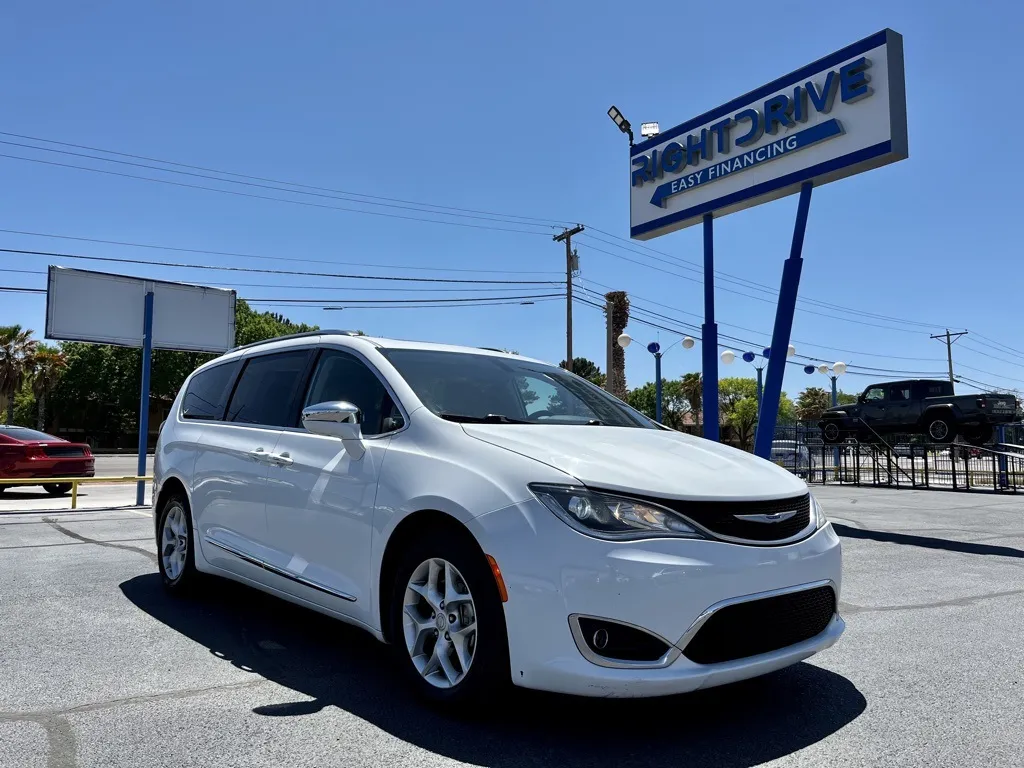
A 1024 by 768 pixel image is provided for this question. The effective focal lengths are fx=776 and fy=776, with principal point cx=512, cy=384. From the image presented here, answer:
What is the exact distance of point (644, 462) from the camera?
336 cm

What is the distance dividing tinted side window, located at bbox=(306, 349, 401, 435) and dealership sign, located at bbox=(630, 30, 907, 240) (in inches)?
431

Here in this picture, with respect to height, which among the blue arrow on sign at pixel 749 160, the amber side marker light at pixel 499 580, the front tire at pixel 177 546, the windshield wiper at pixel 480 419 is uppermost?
the blue arrow on sign at pixel 749 160

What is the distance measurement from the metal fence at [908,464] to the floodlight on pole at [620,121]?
10663 millimetres

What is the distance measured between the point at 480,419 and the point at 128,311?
46.8ft

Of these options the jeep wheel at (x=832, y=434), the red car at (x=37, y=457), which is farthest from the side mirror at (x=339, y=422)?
the jeep wheel at (x=832, y=434)

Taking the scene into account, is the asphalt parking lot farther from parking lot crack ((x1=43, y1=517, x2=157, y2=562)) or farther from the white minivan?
parking lot crack ((x1=43, y1=517, x2=157, y2=562))

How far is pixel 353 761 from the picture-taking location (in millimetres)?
2869

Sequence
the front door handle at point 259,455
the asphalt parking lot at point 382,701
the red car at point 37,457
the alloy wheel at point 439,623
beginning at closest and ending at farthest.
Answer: the asphalt parking lot at point 382,701 < the alloy wheel at point 439,623 < the front door handle at point 259,455 < the red car at point 37,457

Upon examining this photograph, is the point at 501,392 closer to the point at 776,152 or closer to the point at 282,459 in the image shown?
the point at 282,459

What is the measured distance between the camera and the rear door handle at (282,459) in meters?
4.35

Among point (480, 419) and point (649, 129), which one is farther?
point (649, 129)

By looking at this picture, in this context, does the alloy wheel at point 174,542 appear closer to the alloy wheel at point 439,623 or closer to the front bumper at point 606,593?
the alloy wheel at point 439,623

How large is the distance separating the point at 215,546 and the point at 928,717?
411 cm

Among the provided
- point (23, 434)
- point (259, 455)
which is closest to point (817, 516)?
point (259, 455)
